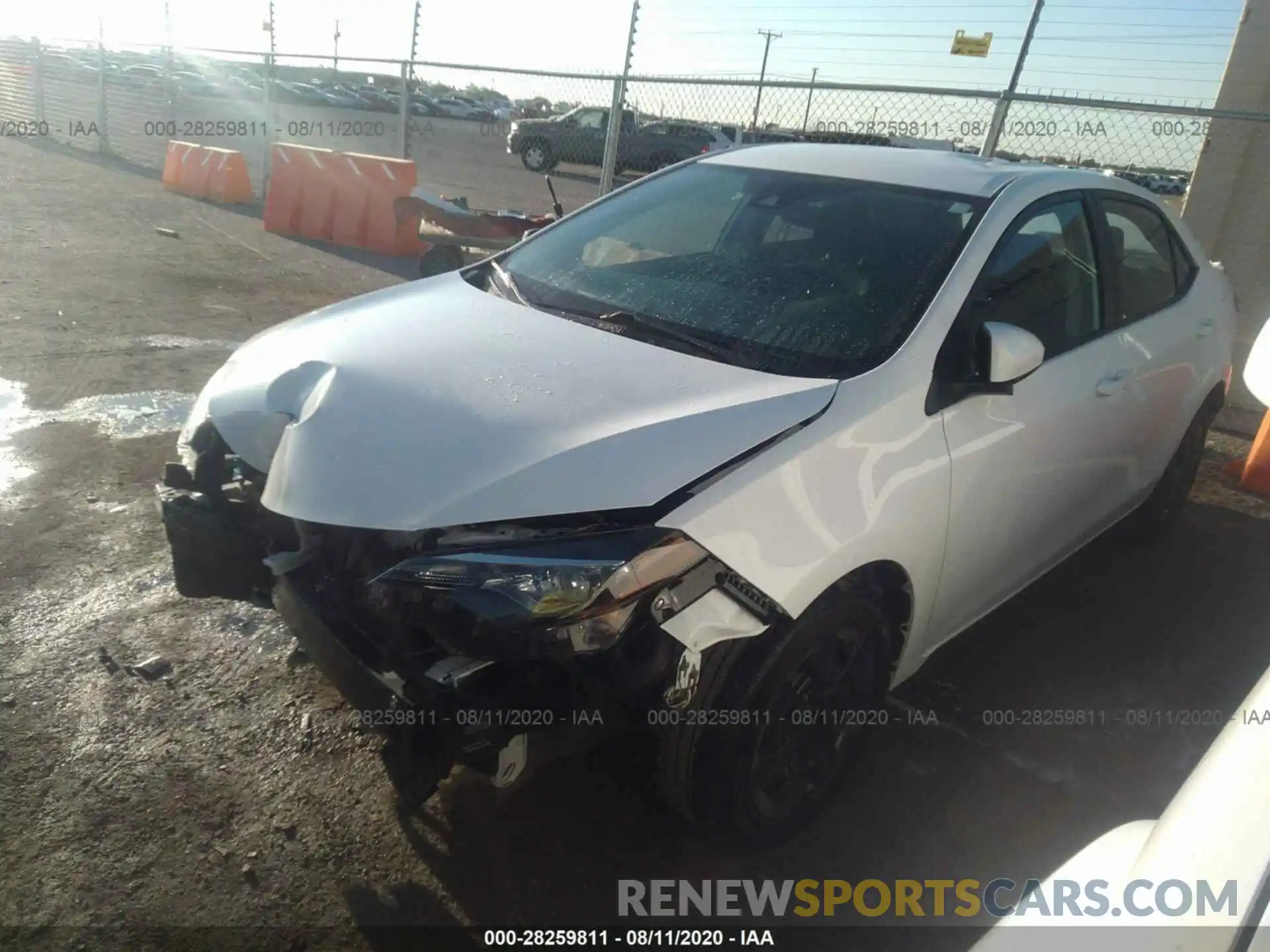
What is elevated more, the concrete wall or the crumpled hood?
the concrete wall

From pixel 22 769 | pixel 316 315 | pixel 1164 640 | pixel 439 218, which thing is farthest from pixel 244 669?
pixel 439 218

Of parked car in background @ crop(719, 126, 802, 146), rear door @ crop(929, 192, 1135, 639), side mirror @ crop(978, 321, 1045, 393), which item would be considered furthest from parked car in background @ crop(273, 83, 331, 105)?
side mirror @ crop(978, 321, 1045, 393)

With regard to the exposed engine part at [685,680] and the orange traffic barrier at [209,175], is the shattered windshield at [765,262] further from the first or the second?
the orange traffic barrier at [209,175]

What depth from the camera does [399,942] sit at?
2.23 m

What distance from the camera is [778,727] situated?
2.41 m

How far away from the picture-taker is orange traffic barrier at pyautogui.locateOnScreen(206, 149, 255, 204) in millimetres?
13266

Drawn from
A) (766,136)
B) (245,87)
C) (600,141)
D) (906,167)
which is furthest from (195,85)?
(906,167)

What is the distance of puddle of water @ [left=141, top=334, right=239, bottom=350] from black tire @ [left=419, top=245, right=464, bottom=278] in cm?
250

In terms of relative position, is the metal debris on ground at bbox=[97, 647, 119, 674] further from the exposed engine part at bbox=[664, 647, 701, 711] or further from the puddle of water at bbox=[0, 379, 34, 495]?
Result: the exposed engine part at bbox=[664, 647, 701, 711]

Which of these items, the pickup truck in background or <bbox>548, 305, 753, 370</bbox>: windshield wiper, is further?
the pickup truck in background

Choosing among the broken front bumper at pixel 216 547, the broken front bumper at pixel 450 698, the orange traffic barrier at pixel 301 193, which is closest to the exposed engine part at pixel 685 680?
the broken front bumper at pixel 450 698

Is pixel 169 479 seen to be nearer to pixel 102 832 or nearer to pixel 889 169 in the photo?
pixel 102 832

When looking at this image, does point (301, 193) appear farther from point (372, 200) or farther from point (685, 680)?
point (685, 680)

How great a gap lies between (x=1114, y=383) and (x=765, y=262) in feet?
4.44
